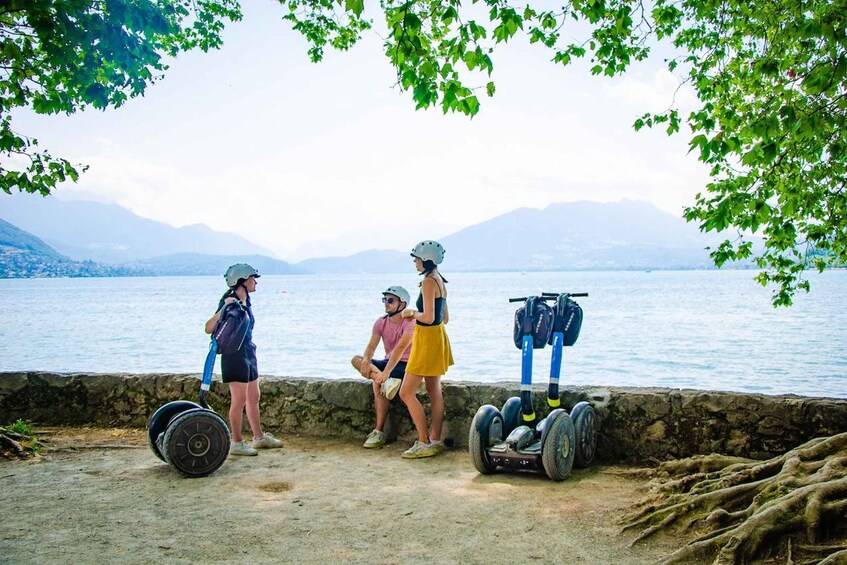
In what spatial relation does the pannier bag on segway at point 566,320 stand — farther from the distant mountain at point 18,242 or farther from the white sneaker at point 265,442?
the distant mountain at point 18,242

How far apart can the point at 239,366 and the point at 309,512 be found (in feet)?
→ 6.27

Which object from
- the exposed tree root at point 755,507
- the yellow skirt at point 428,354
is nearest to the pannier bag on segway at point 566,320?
the yellow skirt at point 428,354

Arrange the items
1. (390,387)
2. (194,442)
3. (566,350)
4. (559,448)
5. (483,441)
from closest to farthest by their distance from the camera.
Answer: (559,448), (483,441), (194,442), (390,387), (566,350)

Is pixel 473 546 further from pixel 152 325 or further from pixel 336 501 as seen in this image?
pixel 152 325

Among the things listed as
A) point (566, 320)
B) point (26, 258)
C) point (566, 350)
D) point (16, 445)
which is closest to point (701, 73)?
point (566, 320)

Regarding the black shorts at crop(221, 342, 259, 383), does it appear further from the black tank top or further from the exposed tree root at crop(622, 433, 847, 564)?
the exposed tree root at crop(622, 433, 847, 564)

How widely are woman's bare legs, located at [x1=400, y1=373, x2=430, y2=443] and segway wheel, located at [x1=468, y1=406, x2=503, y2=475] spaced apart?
804 millimetres

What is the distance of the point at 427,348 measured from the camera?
20.3 feet

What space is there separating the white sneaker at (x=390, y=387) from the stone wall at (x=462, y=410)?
263 mm

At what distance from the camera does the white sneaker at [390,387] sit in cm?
656

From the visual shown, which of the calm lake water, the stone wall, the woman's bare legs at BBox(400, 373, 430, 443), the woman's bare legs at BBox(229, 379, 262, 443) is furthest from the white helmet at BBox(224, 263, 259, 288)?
the calm lake water

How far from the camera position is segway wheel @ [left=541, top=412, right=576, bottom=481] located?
209 inches

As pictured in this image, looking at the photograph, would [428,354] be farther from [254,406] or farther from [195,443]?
[195,443]

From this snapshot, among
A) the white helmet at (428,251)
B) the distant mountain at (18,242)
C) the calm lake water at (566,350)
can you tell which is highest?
the distant mountain at (18,242)
